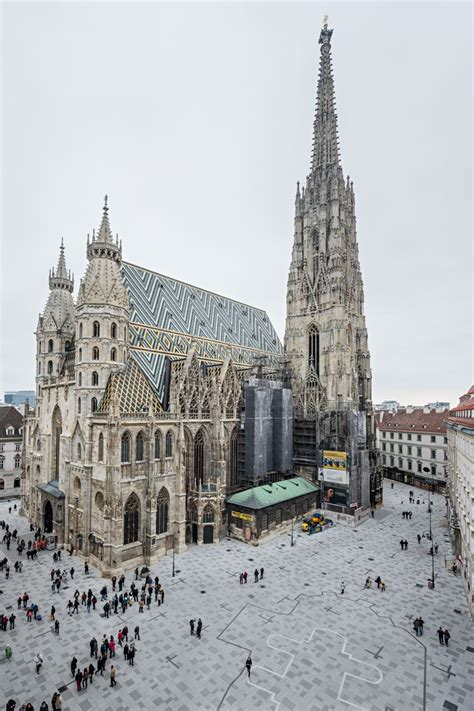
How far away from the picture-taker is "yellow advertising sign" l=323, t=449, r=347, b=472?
53.3 metres

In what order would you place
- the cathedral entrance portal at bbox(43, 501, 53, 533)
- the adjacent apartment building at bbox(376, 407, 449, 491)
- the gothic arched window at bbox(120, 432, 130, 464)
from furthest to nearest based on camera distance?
the adjacent apartment building at bbox(376, 407, 449, 491), the cathedral entrance portal at bbox(43, 501, 53, 533), the gothic arched window at bbox(120, 432, 130, 464)

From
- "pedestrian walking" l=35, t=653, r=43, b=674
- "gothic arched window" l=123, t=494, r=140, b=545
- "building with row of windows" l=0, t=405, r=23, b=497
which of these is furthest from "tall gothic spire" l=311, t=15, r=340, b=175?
"pedestrian walking" l=35, t=653, r=43, b=674

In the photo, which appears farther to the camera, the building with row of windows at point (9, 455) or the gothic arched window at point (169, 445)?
the building with row of windows at point (9, 455)

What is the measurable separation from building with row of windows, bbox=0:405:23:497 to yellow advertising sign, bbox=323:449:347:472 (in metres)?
50.8

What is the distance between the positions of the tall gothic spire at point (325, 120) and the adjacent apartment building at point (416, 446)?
51.4 metres

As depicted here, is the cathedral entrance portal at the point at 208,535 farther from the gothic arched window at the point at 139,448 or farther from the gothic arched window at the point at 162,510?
the gothic arched window at the point at 139,448

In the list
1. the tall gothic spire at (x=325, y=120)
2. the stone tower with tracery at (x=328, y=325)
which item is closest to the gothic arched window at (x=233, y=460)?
the stone tower with tracery at (x=328, y=325)

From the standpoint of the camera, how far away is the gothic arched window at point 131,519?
37188mm

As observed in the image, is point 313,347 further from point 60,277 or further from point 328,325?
point 60,277

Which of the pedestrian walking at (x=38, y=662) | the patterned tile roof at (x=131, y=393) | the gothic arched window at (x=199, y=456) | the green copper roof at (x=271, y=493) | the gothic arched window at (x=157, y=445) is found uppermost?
the patterned tile roof at (x=131, y=393)

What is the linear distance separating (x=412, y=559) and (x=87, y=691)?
32264 mm

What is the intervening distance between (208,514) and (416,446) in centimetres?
5012

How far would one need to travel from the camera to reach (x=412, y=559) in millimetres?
39406

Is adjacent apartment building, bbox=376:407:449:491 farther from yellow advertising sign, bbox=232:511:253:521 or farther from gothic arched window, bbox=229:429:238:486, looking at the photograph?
yellow advertising sign, bbox=232:511:253:521
